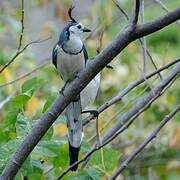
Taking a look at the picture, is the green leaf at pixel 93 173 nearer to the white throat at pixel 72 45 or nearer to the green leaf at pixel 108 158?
the green leaf at pixel 108 158

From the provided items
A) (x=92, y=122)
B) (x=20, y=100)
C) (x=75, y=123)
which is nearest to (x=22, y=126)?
(x=20, y=100)

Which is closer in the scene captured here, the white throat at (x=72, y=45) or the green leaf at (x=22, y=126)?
the green leaf at (x=22, y=126)

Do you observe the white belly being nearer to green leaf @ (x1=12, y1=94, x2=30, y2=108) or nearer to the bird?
the bird

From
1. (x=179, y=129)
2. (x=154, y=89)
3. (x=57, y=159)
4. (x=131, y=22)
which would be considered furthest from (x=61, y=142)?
(x=179, y=129)

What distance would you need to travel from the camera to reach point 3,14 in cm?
346

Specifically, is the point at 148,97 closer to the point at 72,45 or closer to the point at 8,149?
the point at 72,45

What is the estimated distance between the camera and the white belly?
1.69m

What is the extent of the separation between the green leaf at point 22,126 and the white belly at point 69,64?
0.17 metres

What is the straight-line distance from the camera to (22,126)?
5.33 feet

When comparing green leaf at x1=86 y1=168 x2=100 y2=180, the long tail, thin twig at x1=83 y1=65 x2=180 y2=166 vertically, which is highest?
thin twig at x1=83 y1=65 x2=180 y2=166

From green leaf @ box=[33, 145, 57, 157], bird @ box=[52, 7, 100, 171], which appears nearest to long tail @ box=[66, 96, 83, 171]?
bird @ box=[52, 7, 100, 171]

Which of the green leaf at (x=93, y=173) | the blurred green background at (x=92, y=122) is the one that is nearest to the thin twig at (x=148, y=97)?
the blurred green background at (x=92, y=122)

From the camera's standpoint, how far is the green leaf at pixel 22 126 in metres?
1.61

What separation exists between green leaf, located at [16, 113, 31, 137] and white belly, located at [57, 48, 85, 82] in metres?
0.17
